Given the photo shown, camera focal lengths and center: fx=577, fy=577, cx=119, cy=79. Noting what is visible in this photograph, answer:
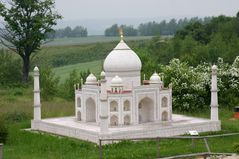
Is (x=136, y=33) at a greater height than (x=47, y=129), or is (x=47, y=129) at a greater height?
(x=136, y=33)

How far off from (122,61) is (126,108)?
2.20 m

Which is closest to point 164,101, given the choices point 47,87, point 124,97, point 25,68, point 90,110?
point 124,97

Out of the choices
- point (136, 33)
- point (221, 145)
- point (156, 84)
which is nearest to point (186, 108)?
point (156, 84)

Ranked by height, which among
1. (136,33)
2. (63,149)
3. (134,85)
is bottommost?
(63,149)

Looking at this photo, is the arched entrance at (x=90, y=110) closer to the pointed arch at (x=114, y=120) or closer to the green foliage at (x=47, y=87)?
the pointed arch at (x=114, y=120)

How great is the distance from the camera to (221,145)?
70.3ft

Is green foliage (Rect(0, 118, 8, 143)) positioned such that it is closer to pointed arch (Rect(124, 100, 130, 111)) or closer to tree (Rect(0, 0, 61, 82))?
pointed arch (Rect(124, 100, 130, 111))

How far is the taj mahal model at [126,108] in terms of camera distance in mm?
24781

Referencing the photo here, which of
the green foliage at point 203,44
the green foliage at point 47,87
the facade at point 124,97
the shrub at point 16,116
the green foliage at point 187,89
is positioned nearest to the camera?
the facade at point 124,97

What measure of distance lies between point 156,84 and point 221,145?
5.53 m

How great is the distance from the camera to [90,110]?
26.5m

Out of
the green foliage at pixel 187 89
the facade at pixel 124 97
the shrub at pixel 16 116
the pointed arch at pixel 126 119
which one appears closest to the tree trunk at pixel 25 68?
the shrub at pixel 16 116

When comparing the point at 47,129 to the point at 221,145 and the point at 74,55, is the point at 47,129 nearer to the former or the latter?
the point at 221,145

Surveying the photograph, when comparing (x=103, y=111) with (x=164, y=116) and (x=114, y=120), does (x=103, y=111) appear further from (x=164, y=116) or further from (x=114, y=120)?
(x=164, y=116)
